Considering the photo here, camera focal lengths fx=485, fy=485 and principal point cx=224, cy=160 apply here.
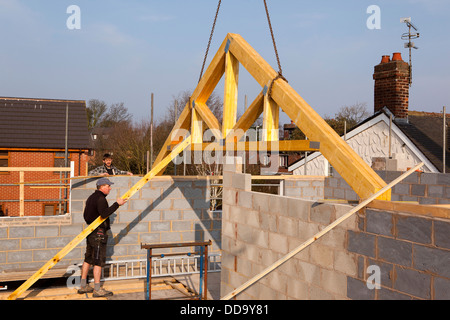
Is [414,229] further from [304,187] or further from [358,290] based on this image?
[304,187]

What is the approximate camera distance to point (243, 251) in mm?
7109

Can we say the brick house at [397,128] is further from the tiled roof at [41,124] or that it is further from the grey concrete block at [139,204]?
the tiled roof at [41,124]

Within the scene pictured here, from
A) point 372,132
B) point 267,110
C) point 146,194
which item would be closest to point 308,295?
point 267,110

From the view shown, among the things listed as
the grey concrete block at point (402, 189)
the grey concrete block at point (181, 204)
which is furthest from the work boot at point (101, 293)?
the grey concrete block at point (402, 189)

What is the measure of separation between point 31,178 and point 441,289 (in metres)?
23.2

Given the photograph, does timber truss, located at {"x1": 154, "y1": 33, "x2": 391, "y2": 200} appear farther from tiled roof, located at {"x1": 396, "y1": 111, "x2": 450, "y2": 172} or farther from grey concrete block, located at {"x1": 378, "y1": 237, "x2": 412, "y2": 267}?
tiled roof, located at {"x1": 396, "y1": 111, "x2": 450, "y2": 172}

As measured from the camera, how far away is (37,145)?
24.8 metres

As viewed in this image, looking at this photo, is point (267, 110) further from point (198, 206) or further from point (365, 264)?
point (198, 206)

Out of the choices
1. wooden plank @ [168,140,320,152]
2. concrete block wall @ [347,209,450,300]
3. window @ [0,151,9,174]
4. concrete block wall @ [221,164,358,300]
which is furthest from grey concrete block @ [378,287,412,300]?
window @ [0,151,9,174]

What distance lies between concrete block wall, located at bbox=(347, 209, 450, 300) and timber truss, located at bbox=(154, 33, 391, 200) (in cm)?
53

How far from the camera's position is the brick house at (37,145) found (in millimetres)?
23906

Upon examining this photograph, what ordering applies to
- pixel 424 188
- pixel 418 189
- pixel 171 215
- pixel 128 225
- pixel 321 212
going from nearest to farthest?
pixel 321 212, pixel 424 188, pixel 418 189, pixel 128 225, pixel 171 215

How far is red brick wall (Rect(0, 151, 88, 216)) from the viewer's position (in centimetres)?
2352

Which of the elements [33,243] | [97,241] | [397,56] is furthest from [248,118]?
[397,56]
